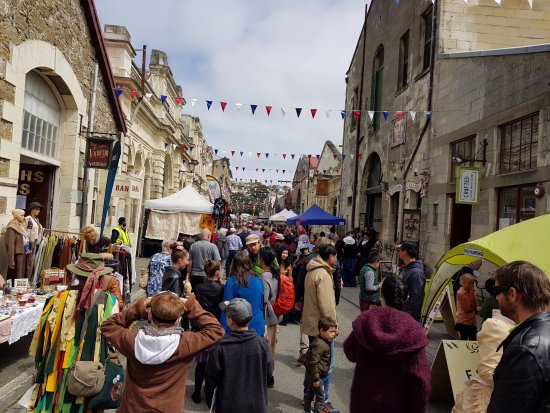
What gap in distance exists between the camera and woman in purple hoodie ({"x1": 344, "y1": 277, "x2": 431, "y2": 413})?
2852 millimetres

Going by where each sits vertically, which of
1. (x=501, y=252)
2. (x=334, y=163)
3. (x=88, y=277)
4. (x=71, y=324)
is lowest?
(x=71, y=324)

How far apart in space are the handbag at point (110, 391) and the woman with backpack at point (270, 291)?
6.44 feet

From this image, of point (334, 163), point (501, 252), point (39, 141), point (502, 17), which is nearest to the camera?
point (501, 252)

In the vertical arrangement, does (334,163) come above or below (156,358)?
above

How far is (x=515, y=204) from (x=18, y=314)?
9.62 metres

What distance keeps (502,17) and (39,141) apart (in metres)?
13.4

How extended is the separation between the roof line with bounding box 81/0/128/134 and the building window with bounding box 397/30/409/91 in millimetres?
10816

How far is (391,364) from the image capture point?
9.57 feet

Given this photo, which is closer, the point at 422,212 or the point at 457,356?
the point at 457,356

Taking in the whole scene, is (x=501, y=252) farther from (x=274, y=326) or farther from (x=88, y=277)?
(x=88, y=277)

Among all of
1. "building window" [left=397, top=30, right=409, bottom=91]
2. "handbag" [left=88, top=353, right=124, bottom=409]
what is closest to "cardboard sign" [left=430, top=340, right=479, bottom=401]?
"handbag" [left=88, top=353, right=124, bottom=409]

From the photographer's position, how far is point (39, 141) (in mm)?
9031

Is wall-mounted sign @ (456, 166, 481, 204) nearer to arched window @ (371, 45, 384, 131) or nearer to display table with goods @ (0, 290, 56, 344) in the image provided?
display table with goods @ (0, 290, 56, 344)

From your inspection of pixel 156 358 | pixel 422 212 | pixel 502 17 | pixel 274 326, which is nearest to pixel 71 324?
pixel 156 358
